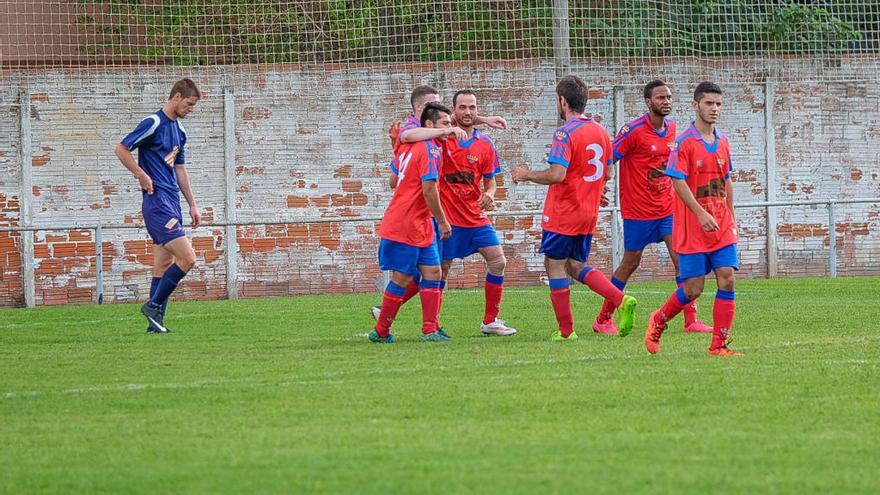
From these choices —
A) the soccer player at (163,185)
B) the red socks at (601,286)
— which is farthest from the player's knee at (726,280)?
the soccer player at (163,185)

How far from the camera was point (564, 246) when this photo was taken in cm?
1094

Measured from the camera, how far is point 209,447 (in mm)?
6137

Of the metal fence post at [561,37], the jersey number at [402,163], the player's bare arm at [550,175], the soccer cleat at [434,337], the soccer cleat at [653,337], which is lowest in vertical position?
the soccer cleat at [434,337]

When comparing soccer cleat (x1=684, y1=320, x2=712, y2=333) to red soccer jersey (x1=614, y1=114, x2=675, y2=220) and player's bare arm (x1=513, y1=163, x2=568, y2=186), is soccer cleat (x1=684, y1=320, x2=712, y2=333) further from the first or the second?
player's bare arm (x1=513, y1=163, x2=568, y2=186)

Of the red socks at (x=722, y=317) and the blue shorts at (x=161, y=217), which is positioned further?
the blue shorts at (x=161, y=217)

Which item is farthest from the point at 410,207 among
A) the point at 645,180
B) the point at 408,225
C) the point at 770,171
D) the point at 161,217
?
the point at 770,171

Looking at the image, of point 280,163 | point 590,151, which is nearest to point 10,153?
point 280,163

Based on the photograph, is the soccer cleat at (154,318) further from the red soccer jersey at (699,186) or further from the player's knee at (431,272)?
the red soccer jersey at (699,186)

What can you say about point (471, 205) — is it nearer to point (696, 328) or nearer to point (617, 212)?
point (696, 328)

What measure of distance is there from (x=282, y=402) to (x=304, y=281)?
40.1 ft

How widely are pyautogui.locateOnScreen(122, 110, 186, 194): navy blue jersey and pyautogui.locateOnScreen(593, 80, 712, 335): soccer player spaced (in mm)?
3861

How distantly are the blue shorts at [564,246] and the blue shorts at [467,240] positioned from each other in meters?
1.04

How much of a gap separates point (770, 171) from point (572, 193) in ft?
35.2

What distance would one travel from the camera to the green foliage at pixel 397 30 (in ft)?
65.3
